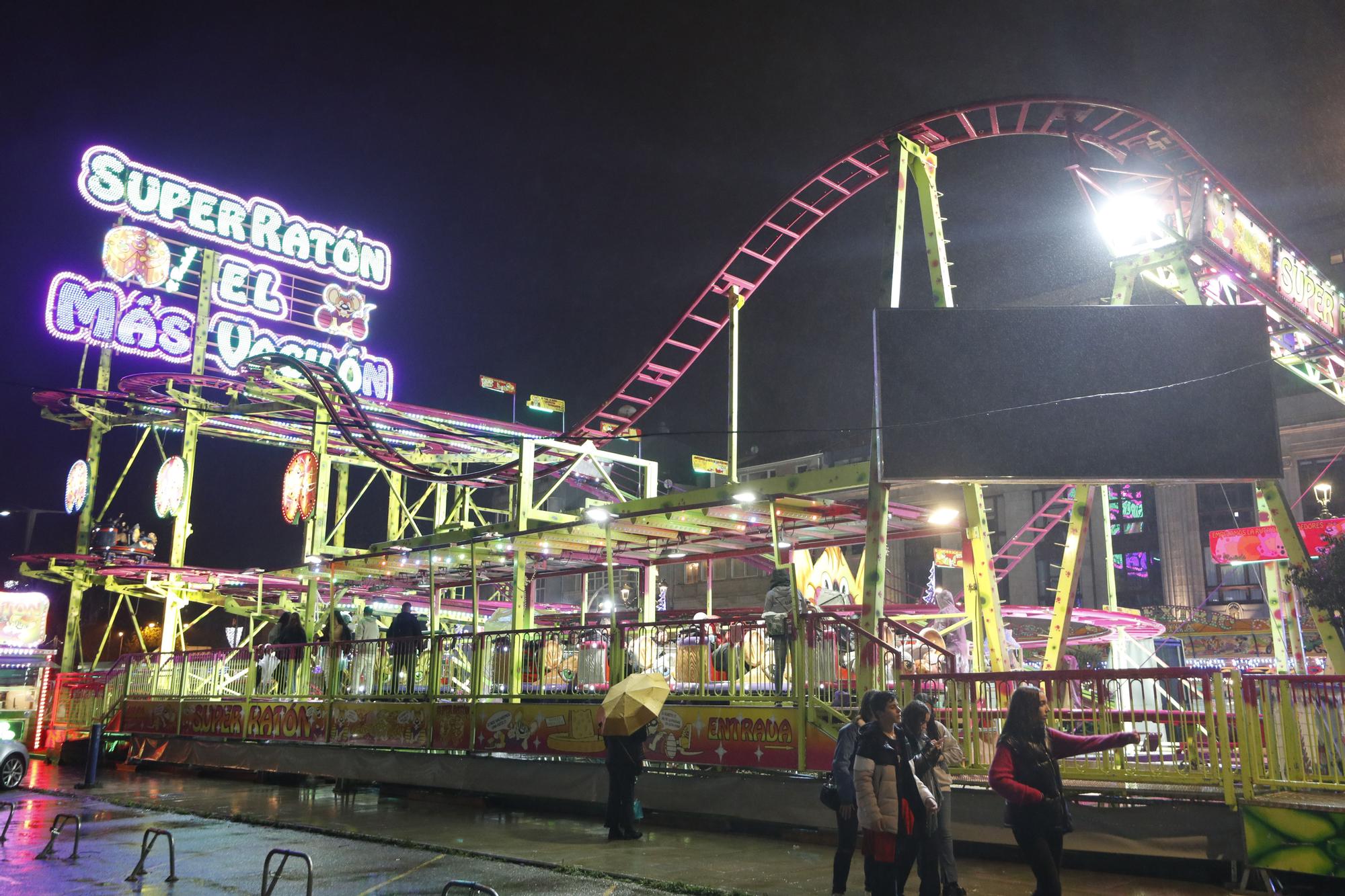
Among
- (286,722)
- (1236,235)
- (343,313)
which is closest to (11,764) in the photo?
(286,722)

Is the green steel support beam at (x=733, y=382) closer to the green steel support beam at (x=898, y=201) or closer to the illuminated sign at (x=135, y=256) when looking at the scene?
the green steel support beam at (x=898, y=201)

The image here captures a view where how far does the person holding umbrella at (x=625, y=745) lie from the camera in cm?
1184

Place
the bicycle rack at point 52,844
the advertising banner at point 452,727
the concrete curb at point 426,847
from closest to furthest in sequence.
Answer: the concrete curb at point 426,847, the bicycle rack at point 52,844, the advertising banner at point 452,727

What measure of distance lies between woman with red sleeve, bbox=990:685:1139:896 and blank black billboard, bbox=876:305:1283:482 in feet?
19.1

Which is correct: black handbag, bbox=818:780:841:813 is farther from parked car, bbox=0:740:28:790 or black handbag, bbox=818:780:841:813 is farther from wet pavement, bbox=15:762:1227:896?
parked car, bbox=0:740:28:790

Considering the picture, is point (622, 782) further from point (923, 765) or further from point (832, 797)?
point (923, 765)

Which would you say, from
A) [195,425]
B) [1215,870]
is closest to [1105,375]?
[1215,870]

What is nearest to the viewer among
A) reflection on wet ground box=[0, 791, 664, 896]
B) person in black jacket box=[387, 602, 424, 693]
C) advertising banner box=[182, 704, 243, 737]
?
reflection on wet ground box=[0, 791, 664, 896]

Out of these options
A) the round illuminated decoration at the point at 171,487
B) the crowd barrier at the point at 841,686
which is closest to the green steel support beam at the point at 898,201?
the crowd barrier at the point at 841,686

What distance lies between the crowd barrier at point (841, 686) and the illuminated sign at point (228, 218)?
62.1ft

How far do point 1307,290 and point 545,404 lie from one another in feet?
95.8

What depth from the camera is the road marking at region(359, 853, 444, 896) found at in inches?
351

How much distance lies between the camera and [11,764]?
1800cm

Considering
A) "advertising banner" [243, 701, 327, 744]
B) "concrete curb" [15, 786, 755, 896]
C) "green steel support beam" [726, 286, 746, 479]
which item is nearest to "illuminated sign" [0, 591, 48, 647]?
"advertising banner" [243, 701, 327, 744]
